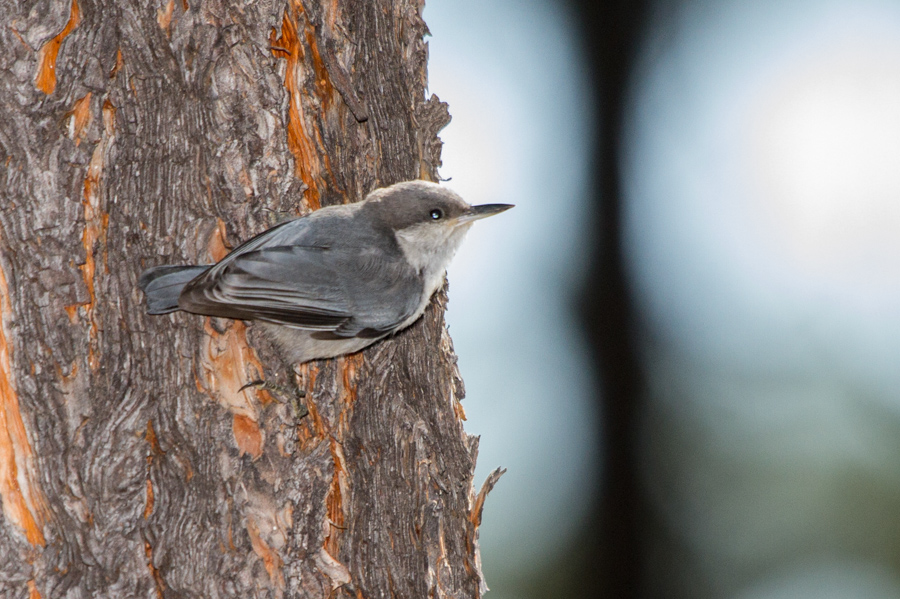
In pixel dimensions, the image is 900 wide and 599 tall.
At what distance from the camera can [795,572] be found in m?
6.05

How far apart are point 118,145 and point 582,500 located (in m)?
4.63

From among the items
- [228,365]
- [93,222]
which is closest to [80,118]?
[93,222]

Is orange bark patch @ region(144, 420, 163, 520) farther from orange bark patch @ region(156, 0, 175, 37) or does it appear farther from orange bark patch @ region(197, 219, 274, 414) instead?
orange bark patch @ region(156, 0, 175, 37)

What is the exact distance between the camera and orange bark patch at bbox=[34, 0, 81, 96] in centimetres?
196

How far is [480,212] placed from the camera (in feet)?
9.02

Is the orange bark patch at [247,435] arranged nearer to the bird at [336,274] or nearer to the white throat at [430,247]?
the bird at [336,274]

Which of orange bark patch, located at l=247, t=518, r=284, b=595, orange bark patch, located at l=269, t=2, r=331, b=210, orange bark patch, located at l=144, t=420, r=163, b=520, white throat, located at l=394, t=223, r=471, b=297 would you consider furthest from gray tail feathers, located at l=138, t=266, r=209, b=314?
white throat, located at l=394, t=223, r=471, b=297

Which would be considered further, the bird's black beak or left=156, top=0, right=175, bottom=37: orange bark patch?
the bird's black beak

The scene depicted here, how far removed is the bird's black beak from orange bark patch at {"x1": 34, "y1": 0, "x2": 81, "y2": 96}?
53.7 inches

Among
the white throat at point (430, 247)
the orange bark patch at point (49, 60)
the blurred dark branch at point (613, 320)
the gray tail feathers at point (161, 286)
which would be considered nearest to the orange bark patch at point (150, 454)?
the gray tail feathers at point (161, 286)

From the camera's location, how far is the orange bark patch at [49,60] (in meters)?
1.96

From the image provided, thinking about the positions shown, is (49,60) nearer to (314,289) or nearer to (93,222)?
(93,222)

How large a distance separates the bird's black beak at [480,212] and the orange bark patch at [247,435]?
108 centimetres

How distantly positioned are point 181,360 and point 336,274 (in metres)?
0.62
